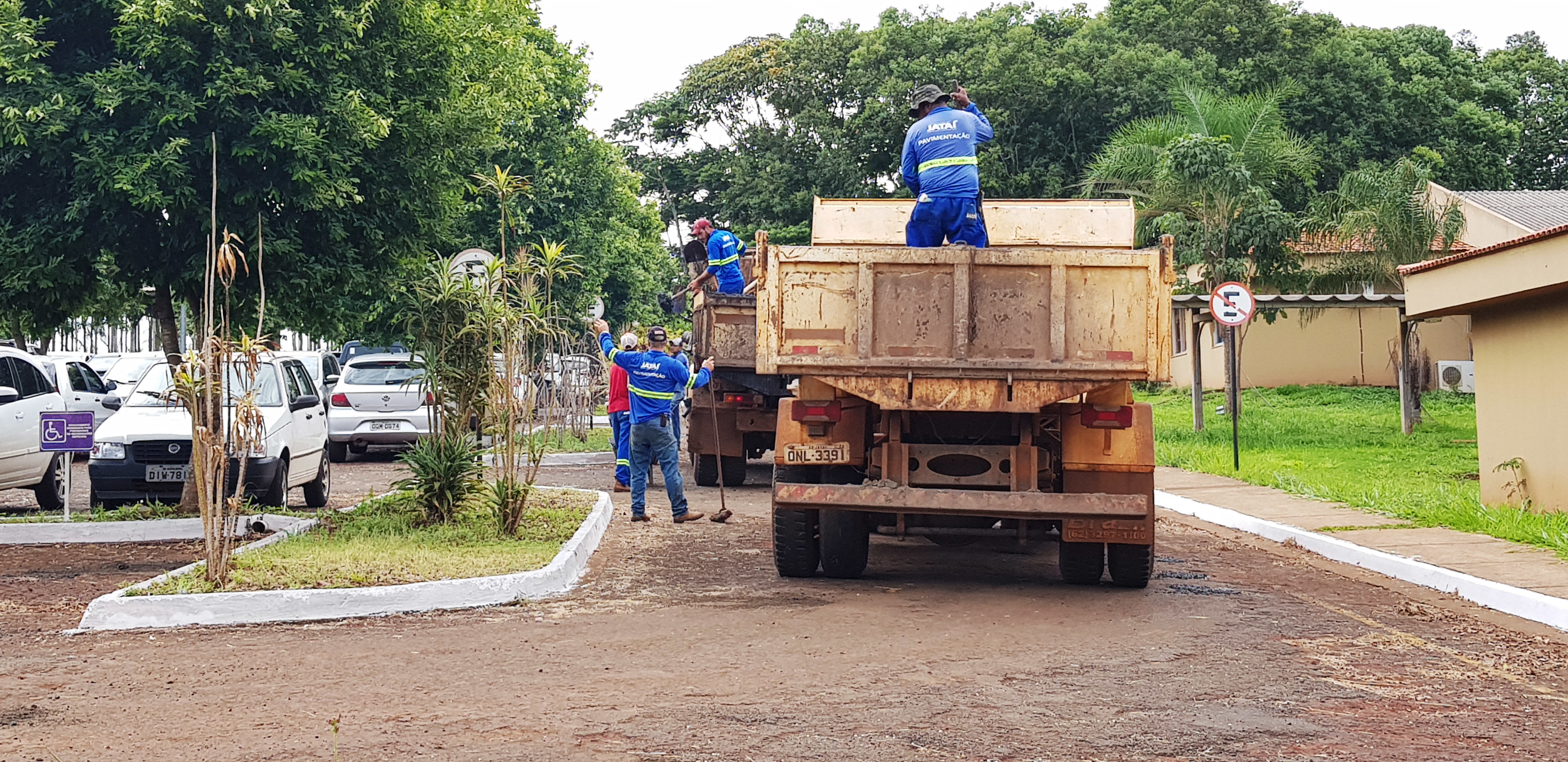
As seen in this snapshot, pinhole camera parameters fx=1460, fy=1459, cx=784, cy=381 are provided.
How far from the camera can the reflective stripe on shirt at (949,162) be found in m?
9.34

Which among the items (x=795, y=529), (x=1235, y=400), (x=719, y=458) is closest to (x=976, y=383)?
(x=795, y=529)

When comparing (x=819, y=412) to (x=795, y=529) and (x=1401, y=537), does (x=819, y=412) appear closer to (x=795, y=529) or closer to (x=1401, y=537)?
(x=795, y=529)

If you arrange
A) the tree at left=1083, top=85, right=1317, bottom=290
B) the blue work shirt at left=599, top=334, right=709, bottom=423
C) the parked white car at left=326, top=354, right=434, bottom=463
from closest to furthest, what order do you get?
the blue work shirt at left=599, top=334, right=709, bottom=423 < the parked white car at left=326, top=354, right=434, bottom=463 < the tree at left=1083, top=85, right=1317, bottom=290

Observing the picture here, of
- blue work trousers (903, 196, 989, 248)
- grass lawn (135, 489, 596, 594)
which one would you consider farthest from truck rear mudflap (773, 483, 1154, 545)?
grass lawn (135, 489, 596, 594)

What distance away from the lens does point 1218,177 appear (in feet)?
72.4

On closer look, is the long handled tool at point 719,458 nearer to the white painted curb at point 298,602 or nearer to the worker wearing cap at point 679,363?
the worker wearing cap at point 679,363

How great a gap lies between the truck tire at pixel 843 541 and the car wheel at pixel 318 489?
22.2 feet

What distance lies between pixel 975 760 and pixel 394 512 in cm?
740

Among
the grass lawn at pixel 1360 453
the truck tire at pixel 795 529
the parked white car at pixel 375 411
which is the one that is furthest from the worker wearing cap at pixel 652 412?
the parked white car at pixel 375 411

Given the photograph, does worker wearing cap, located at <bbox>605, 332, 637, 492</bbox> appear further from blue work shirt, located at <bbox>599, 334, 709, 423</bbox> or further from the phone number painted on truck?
the phone number painted on truck

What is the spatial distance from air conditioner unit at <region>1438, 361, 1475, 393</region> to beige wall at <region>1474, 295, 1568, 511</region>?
574 inches

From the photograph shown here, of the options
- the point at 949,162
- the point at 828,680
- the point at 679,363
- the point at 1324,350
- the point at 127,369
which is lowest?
the point at 828,680

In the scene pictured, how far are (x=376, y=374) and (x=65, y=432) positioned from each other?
8703mm

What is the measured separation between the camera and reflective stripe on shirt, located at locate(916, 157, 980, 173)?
934 cm
